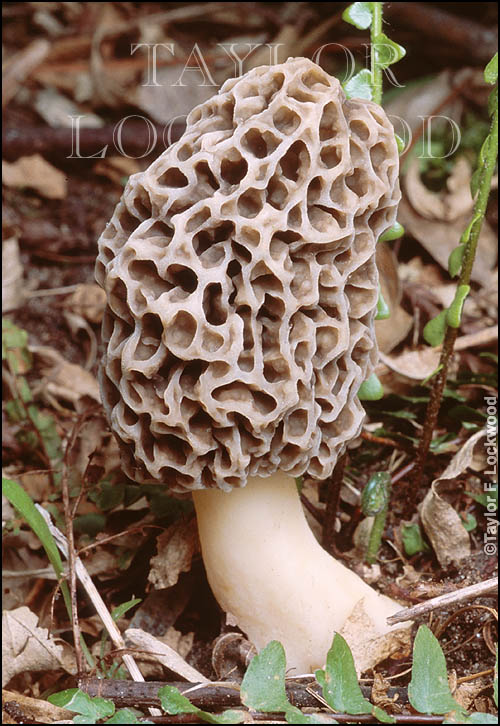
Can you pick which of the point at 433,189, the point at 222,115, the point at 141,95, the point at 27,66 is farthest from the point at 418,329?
the point at 27,66

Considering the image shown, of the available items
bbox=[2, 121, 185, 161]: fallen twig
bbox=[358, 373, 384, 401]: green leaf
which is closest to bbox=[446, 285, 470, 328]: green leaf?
bbox=[358, 373, 384, 401]: green leaf

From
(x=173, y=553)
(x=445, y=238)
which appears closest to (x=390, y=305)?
(x=445, y=238)

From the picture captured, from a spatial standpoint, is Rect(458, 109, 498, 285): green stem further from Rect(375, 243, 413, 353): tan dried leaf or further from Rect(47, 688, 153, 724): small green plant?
Rect(47, 688, 153, 724): small green plant

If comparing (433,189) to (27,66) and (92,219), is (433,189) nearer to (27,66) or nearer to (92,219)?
(92,219)

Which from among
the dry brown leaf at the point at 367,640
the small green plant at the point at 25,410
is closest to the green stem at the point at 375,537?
the dry brown leaf at the point at 367,640

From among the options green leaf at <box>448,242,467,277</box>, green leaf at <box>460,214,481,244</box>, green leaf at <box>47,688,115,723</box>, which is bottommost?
green leaf at <box>47,688,115,723</box>

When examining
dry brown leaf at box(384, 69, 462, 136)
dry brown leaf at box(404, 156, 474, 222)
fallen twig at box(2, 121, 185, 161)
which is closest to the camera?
dry brown leaf at box(404, 156, 474, 222)

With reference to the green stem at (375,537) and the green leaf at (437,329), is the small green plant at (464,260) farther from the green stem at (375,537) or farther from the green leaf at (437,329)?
the green stem at (375,537)
